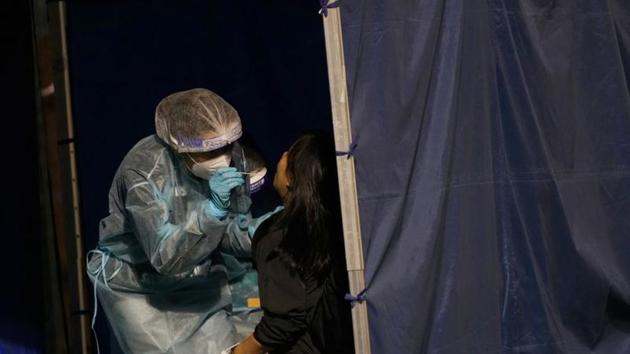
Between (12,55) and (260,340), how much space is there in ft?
5.54

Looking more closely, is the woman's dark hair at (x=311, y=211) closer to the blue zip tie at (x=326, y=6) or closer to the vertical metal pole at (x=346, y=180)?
the vertical metal pole at (x=346, y=180)

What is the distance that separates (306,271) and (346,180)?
35 centimetres

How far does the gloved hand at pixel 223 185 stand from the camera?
2902mm

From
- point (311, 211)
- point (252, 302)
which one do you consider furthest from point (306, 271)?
point (252, 302)

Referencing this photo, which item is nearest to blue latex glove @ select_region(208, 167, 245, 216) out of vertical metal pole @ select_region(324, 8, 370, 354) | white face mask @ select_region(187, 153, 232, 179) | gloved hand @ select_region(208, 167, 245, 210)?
gloved hand @ select_region(208, 167, 245, 210)

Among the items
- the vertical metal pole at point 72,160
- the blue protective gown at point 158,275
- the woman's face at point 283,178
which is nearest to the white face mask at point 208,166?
the blue protective gown at point 158,275

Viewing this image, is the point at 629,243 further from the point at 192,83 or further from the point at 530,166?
the point at 192,83

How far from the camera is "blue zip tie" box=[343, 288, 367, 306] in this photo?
2.53 meters

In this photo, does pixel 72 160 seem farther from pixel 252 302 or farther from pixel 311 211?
pixel 311 211

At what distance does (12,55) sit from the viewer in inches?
147

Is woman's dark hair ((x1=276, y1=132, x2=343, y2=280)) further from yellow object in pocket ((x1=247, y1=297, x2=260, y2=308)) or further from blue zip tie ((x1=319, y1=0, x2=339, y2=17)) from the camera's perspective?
yellow object in pocket ((x1=247, y1=297, x2=260, y2=308))

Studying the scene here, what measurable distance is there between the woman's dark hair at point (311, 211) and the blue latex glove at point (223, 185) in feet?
0.61

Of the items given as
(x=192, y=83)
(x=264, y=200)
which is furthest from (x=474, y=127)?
(x=192, y=83)

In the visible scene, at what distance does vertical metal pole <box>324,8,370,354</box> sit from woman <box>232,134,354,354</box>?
0.54 ft
